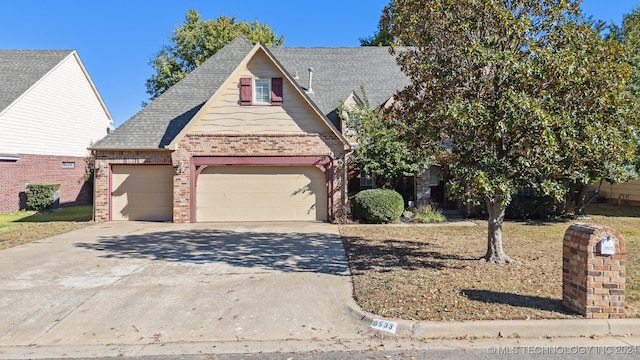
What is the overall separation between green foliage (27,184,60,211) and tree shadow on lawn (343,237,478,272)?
1544cm

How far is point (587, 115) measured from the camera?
235 inches

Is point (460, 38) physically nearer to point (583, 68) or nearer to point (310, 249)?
point (583, 68)

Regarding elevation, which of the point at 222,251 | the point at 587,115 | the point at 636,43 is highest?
the point at 636,43

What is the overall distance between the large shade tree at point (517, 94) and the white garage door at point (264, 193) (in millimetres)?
7501

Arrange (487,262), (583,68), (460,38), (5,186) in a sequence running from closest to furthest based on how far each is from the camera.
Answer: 1. (583,68)
2. (460,38)
3. (487,262)
4. (5,186)

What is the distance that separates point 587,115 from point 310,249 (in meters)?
6.02

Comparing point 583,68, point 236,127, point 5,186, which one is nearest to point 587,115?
point 583,68

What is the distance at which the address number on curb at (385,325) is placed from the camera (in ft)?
14.9

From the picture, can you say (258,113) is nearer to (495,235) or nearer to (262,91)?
(262,91)

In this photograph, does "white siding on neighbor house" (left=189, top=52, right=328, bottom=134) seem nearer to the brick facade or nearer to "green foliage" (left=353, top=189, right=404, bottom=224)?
the brick facade

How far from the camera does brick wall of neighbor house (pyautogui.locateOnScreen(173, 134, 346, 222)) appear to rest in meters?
13.7

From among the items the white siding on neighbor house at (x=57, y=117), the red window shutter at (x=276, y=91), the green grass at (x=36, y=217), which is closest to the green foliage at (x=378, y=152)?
the red window shutter at (x=276, y=91)

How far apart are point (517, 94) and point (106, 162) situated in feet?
45.0

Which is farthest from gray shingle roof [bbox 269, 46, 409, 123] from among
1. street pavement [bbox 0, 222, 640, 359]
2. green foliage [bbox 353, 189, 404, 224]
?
street pavement [bbox 0, 222, 640, 359]
